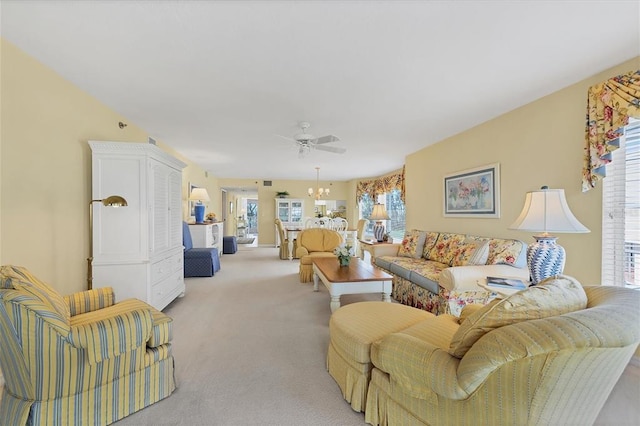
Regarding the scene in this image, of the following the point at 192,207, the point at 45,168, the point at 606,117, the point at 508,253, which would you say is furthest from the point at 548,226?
the point at 192,207

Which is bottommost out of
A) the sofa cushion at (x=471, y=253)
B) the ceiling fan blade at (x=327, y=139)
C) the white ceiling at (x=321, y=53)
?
the sofa cushion at (x=471, y=253)

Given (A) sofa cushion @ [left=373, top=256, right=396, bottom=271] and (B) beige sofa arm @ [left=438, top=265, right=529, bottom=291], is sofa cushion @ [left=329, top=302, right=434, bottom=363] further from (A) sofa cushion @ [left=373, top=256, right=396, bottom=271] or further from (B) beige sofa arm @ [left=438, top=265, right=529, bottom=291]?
(A) sofa cushion @ [left=373, top=256, right=396, bottom=271]

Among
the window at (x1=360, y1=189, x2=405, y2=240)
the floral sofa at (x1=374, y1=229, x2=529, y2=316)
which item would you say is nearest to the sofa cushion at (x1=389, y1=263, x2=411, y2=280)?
the floral sofa at (x1=374, y1=229, x2=529, y2=316)

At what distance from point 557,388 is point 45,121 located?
12.2 feet

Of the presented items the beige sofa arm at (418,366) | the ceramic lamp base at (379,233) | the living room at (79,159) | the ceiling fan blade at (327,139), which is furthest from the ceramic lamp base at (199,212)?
the beige sofa arm at (418,366)

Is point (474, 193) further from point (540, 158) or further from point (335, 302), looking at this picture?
point (335, 302)

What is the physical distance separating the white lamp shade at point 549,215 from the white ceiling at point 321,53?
109 cm

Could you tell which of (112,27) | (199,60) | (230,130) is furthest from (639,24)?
(230,130)

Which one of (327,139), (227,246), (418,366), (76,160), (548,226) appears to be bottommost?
(227,246)

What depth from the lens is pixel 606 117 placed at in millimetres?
2244

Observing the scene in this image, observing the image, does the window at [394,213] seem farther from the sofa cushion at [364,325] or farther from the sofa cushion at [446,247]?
the sofa cushion at [364,325]

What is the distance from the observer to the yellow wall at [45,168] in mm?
1975

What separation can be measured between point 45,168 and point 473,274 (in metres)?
4.06

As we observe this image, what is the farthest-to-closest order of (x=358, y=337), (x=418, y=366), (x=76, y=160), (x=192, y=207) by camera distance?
(x=192, y=207)
(x=76, y=160)
(x=358, y=337)
(x=418, y=366)
